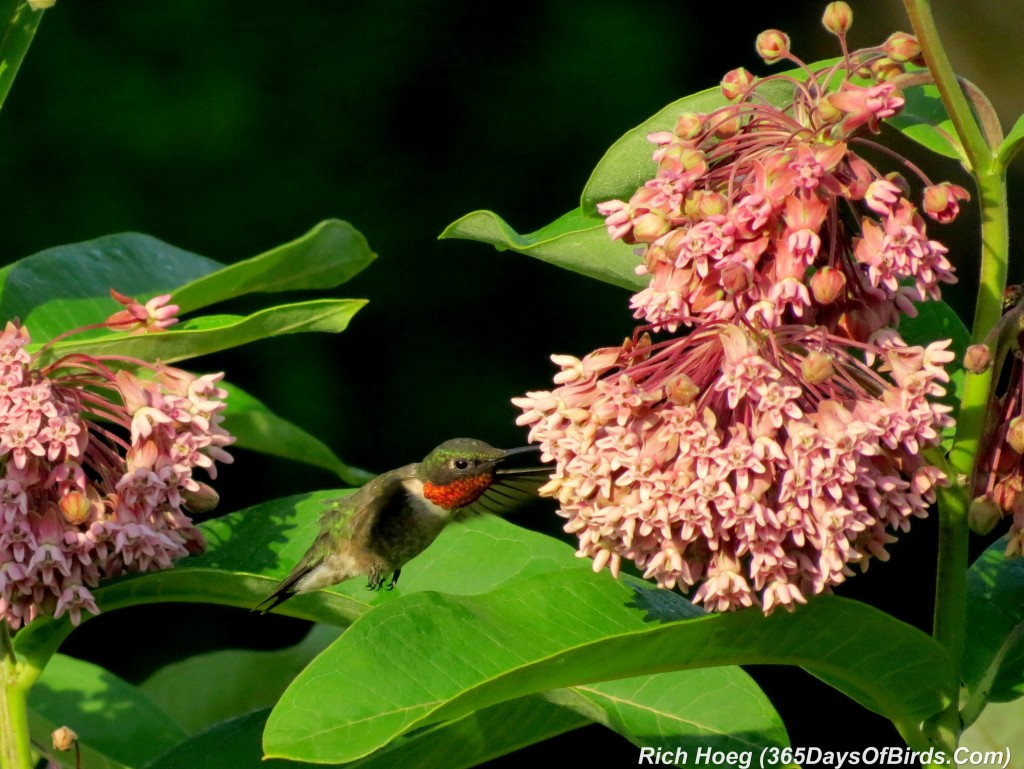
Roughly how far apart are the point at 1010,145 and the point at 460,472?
102cm

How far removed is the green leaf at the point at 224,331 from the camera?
1.56 m

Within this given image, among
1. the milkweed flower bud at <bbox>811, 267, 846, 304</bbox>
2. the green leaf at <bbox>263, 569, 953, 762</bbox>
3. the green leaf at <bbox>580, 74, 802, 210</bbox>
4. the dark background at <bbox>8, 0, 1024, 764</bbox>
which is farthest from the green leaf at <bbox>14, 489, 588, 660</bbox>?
the dark background at <bbox>8, 0, 1024, 764</bbox>

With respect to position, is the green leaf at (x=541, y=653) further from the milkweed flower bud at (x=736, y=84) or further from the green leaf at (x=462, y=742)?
the milkweed flower bud at (x=736, y=84)

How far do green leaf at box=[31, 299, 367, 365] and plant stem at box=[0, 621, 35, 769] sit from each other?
335 millimetres

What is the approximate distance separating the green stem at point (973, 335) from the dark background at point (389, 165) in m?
2.86

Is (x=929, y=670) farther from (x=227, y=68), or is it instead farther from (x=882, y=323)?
(x=227, y=68)

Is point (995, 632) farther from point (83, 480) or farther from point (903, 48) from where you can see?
point (83, 480)

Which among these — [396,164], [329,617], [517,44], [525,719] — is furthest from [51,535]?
[517,44]

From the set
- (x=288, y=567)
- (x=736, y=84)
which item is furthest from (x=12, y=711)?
(x=736, y=84)

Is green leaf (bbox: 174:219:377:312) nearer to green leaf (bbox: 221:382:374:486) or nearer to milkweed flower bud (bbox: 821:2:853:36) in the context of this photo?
green leaf (bbox: 221:382:374:486)

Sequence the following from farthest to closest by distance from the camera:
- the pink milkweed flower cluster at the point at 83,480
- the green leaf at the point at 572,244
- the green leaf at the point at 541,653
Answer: the pink milkweed flower cluster at the point at 83,480, the green leaf at the point at 572,244, the green leaf at the point at 541,653

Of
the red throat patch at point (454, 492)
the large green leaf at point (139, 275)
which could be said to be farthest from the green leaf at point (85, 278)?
the red throat patch at point (454, 492)

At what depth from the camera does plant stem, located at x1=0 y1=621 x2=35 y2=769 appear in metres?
1.55

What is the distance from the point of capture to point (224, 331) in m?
1.58
